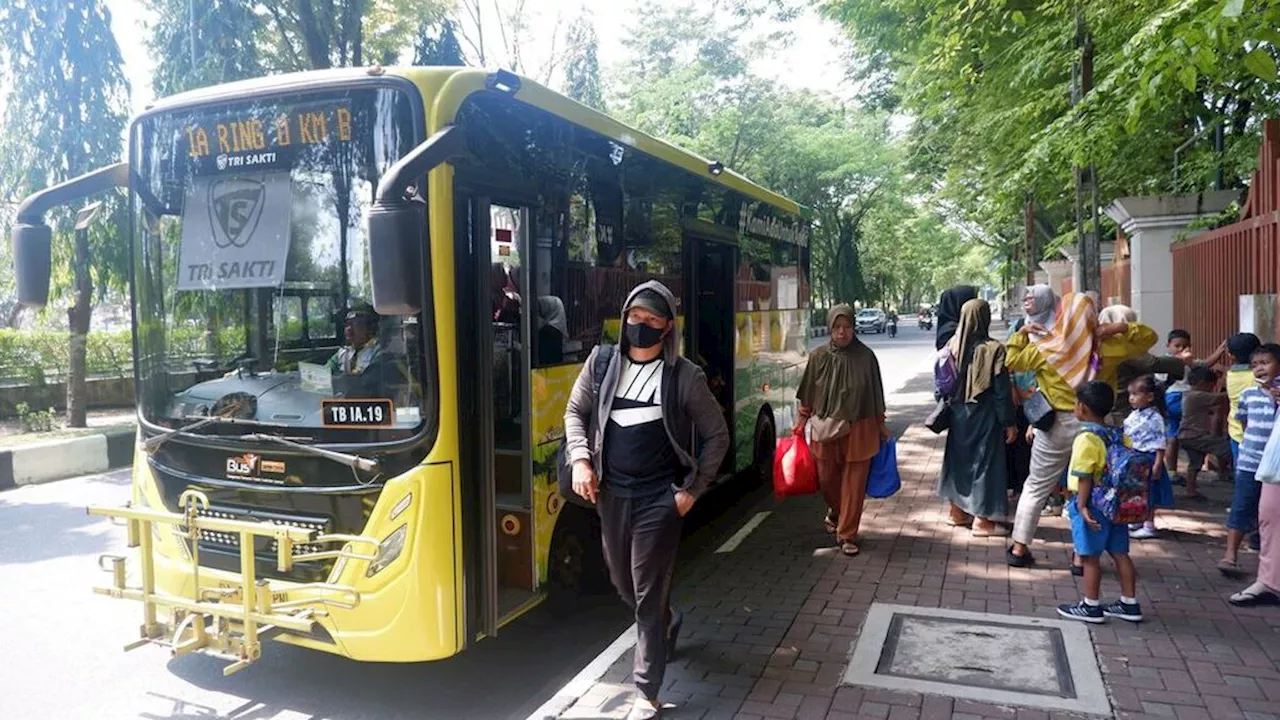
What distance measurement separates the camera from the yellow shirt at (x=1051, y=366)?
20.9 feet

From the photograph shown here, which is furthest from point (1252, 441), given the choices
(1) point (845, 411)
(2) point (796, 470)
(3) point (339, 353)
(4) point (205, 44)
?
(4) point (205, 44)

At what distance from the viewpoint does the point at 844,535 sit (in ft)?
22.3

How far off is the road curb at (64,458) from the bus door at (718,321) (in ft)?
25.7

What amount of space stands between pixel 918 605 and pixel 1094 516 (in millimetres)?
1117

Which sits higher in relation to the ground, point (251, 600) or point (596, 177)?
point (596, 177)

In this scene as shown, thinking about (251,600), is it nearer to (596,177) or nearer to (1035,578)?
(596,177)

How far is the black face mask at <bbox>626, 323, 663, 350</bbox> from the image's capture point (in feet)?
13.5

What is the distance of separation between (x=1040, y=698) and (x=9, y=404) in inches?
671

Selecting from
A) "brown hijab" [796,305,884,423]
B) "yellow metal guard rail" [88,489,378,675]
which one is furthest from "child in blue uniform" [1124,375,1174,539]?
"yellow metal guard rail" [88,489,378,675]

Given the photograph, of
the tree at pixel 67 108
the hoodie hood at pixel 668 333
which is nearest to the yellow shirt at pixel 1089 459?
the hoodie hood at pixel 668 333

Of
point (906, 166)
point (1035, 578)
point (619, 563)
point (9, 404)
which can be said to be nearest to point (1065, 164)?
point (1035, 578)

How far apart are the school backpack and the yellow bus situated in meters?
2.93

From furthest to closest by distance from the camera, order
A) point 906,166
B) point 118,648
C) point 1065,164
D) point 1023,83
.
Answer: point 906,166 → point 1023,83 → point 1065,164 → point 118,648

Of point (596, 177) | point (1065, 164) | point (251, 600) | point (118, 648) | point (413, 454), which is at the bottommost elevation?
point (118, 648)
